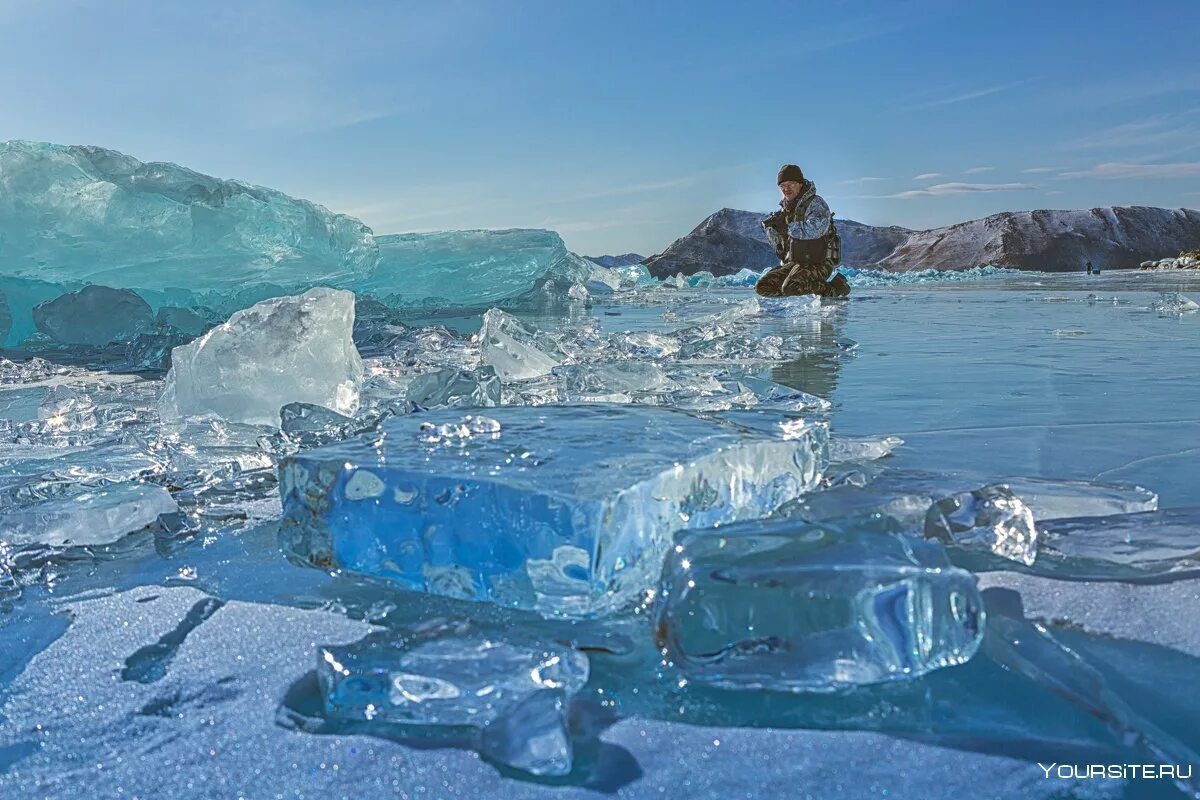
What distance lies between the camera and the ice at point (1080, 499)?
1.29m

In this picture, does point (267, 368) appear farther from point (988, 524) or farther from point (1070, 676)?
point (1070, 676)

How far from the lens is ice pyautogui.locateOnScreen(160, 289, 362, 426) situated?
2.61m

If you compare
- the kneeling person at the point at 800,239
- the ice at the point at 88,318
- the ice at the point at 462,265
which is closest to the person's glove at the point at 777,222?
the kneeling person at the point at 800,239

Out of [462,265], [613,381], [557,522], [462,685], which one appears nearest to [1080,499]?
[557,522]

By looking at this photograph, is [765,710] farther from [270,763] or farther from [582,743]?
[270,763]

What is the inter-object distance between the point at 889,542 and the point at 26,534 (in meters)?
1.26

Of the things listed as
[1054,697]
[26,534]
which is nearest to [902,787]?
[1054,697]

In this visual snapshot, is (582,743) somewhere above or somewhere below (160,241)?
below

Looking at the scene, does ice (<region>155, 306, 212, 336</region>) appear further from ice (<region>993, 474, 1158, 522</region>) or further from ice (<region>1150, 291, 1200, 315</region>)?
ice (<region>1150, 291, 1200, 315</region>)

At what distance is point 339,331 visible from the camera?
2783 millimetres

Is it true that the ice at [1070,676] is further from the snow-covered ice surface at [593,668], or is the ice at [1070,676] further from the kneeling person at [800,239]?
the kneeling person at [800,239]

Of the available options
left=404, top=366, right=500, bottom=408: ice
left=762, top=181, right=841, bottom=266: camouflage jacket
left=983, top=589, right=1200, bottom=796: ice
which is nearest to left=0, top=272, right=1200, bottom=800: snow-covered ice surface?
left=983, top=589, right=1200, bottom=796: ice

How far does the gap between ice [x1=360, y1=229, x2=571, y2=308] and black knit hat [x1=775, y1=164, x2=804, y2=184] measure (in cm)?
315

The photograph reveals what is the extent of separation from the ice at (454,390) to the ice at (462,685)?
4.92 ft
